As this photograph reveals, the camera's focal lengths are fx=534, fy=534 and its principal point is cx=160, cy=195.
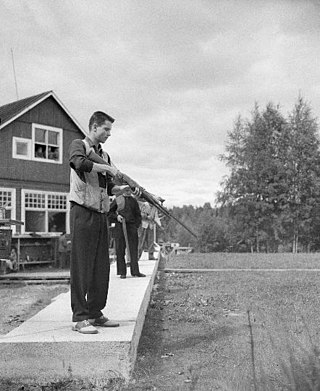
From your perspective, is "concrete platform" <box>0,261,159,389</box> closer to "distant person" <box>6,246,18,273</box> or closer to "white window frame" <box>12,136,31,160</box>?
"distant person" <box>6,246,18,273</box>

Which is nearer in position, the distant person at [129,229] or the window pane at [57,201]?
the distant person at [129,229]

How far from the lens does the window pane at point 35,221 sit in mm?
21969

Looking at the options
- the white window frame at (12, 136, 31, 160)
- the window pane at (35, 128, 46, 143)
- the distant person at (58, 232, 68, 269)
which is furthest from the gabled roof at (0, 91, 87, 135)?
the distant person at (58, 232, 68, 269)

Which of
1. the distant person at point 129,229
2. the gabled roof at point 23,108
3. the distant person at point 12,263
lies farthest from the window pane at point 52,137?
the distant person at point 129,229

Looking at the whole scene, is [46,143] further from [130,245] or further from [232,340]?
[232,340]

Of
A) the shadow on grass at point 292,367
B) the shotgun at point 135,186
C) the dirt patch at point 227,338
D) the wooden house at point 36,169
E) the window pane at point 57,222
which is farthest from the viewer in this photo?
the window pane at point 57,222

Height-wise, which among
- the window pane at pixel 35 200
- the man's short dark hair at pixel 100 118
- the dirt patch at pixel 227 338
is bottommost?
the dirt patch at pixel 227 338

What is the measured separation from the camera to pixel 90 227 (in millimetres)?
4641

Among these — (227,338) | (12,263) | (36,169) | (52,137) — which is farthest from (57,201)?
(227,338)

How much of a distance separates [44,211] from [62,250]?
2033 millimetres

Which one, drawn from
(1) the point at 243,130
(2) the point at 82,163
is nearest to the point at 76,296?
(2) the point at 82,163

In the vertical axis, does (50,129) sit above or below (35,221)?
above

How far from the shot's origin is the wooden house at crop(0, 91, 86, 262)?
2097cm

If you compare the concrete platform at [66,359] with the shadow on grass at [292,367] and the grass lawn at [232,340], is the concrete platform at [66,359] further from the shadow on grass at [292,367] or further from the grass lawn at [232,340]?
the shadow on grass at [292,367]
